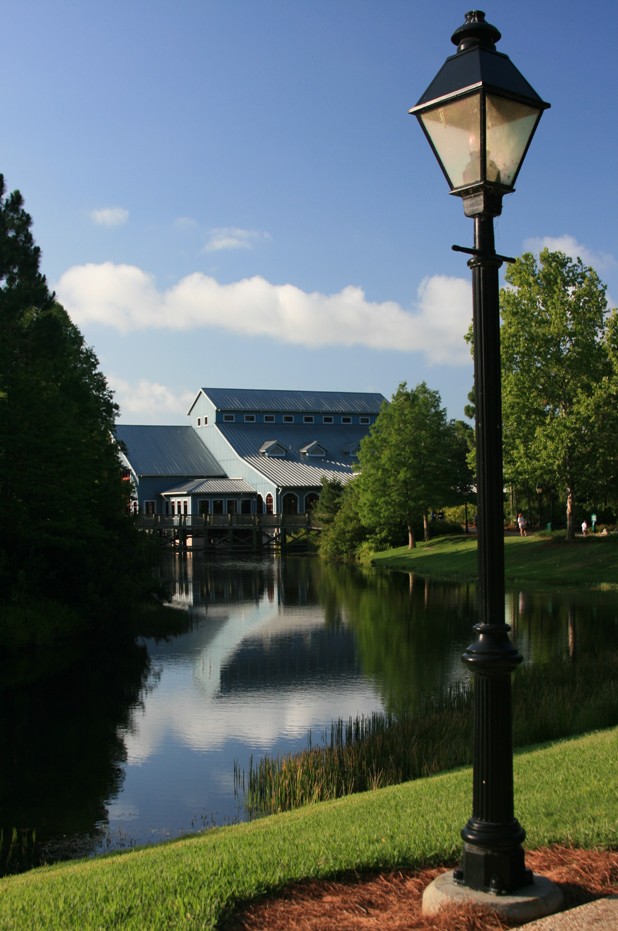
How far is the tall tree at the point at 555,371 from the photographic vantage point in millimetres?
40750

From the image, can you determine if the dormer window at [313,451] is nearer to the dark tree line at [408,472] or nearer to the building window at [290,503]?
the building window at [290,503]

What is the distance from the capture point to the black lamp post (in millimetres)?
5402

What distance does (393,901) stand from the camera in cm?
563

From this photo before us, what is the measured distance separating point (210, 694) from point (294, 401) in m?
67.3

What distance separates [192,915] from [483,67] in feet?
16.8

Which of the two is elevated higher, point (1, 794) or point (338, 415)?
point (338, 415)

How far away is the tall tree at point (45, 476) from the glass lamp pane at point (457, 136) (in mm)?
21293

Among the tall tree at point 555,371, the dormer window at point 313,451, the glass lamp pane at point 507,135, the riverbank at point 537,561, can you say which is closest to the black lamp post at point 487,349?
the glass lamp pane at point 507,135

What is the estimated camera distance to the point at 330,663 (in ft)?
73.4

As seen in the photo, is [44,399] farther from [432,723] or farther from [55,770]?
[432,723]

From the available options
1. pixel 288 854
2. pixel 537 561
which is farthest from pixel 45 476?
pixel 537 561

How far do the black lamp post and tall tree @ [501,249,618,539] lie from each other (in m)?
35.9

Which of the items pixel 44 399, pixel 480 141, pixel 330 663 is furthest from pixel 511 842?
pixel 44 399

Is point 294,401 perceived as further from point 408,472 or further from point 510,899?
point 510,899
